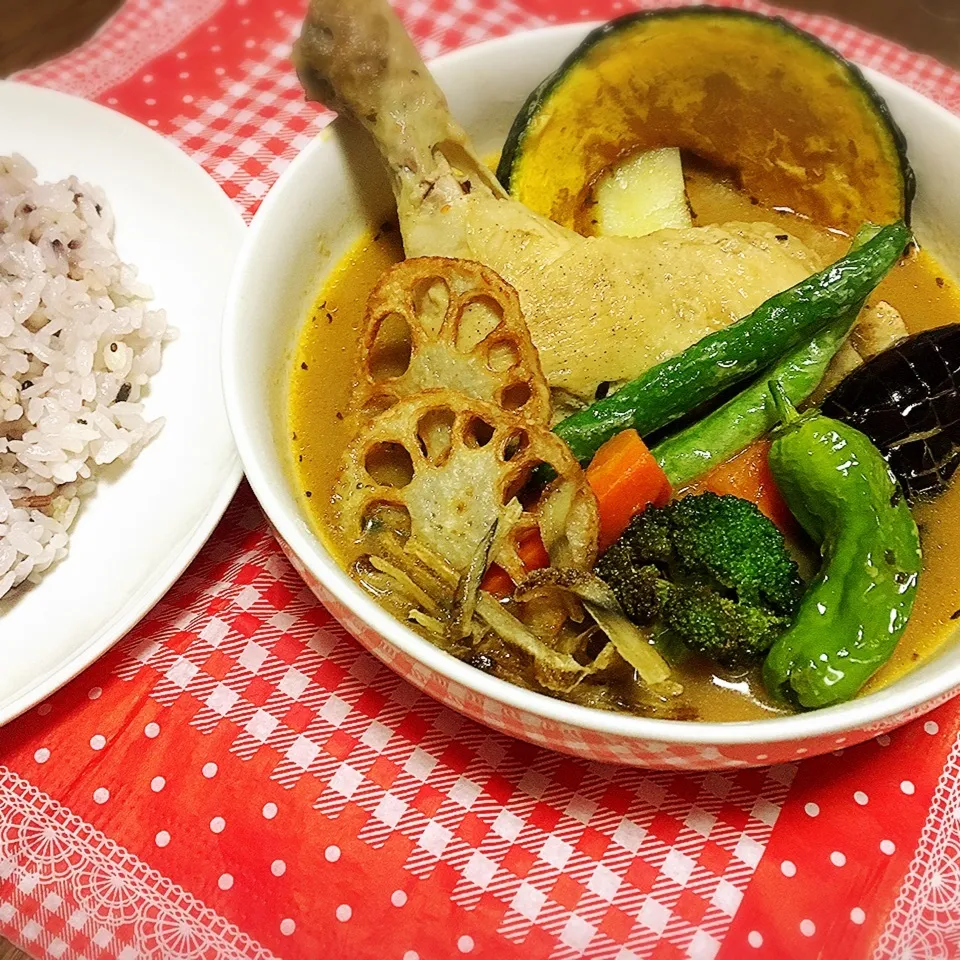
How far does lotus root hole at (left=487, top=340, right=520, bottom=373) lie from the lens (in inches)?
54.8

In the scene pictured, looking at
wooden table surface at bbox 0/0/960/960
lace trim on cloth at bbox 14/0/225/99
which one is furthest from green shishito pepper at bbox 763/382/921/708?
lace trim on cloth at bbox 14/0/225/99

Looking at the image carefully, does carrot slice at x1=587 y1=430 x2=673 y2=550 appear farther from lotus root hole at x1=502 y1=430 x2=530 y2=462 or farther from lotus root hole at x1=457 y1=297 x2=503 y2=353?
lotus root hole at x1=457 y1=297 x2=503 y2=353

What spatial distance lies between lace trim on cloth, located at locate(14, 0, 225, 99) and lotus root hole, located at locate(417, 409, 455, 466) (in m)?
1.65

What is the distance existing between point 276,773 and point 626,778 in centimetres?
51

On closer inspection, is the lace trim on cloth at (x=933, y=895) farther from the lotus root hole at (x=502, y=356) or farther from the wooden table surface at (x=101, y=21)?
the wooden table surface at (x=101, y=21)

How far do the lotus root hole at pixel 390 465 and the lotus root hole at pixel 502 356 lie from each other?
0.59 ft

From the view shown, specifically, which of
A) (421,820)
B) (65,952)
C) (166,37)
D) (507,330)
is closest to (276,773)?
(421,820)

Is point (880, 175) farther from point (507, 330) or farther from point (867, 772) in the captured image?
point (867, 772)

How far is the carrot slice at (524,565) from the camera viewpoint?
4.24ft

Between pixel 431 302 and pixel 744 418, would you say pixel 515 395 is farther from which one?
pixel 744 418

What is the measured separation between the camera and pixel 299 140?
7.61ft

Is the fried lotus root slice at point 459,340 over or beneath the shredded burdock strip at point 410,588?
over

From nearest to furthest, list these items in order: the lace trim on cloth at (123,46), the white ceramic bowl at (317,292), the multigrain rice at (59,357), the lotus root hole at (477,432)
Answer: the white ceramic bowl at (317,292)
the lotus root hole at (477,432)
the multigrain rice at (59,357)
the lace trim on cloth at (123,46)

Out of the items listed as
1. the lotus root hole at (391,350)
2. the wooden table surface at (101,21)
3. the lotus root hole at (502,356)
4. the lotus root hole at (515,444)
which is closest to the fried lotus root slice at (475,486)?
the lotus root hole at (515,444)
